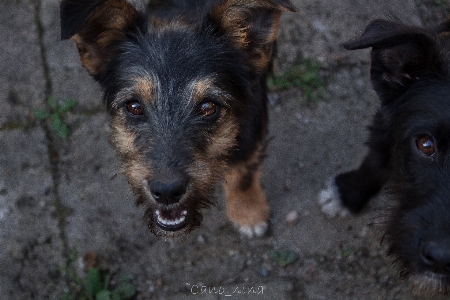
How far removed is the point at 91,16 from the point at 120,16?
446 mm

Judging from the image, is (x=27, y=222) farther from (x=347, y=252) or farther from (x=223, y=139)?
(x=347, y=252)

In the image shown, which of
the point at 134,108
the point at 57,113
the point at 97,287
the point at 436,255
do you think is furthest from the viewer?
the point at 57,113

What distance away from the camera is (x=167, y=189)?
3008mm

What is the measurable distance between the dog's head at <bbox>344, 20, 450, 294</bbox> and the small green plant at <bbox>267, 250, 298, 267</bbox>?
3.78 ft

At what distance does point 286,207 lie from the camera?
4.55 meters

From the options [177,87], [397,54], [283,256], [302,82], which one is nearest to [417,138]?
[397,54]

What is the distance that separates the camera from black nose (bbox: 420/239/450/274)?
2.64 m

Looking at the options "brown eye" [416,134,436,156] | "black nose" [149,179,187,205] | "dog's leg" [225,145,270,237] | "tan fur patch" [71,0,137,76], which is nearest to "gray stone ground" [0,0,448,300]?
"dog's leg" [225,145,270,237]

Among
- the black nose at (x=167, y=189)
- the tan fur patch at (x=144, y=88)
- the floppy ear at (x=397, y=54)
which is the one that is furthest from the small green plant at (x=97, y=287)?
the floppy ear at (x=397, y=54)

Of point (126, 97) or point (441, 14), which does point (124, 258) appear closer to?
point (126, 97)

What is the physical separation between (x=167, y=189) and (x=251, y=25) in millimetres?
1268

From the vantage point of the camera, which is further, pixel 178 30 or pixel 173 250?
pixel 173 250

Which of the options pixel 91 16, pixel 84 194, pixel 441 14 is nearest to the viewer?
pixel 91 16

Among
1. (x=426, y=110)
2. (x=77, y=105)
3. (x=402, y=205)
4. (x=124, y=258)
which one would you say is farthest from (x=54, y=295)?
(x=426, y=110)
